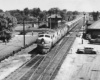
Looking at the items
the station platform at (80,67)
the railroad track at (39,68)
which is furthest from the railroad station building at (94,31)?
the railroad track at (39,68)

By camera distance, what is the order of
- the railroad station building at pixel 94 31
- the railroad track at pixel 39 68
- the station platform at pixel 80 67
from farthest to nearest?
1. the railroad station building at pixel 94 31
2. the station platform at pixel 80 67
3. the railroad track at pixel 39 68

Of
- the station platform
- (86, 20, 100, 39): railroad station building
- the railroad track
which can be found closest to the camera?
the railroad track

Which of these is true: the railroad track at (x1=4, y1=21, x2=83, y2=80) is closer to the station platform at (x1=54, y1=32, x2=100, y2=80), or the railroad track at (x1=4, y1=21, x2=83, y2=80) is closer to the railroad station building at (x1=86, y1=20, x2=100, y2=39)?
the station platform at (x1=54, y1=32, x2=100, y2=80)

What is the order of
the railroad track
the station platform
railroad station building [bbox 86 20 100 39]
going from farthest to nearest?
railroad station building [bbox 86 20 100 39] < the station platform < the railroad track

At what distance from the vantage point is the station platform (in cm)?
2377

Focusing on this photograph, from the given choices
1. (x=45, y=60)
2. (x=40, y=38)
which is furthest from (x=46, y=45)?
(x=45, y=60)

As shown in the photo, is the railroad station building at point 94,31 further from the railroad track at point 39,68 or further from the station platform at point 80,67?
the railroad track at point 39,68

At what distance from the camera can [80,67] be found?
28016 millimetres

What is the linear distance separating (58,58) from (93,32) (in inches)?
1144

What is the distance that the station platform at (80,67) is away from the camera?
936 inches

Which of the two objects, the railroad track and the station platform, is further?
the station platform

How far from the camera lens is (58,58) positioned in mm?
32781

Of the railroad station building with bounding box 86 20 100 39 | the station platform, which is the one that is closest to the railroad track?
the station platform

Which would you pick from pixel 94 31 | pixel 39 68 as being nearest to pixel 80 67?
pixel 39 68
